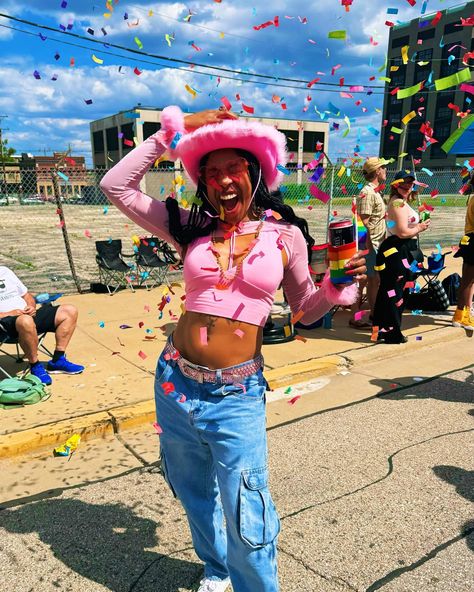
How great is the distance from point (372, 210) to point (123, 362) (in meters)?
3.85

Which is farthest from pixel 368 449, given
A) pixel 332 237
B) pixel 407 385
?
pixel 332 237

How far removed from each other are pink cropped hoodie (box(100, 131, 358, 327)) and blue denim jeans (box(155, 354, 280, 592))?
0.29 metres

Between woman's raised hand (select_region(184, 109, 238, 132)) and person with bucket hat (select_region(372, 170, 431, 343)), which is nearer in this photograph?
woman's raised hand (select_region(184, 109, 238, 132))

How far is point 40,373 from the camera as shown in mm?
4879

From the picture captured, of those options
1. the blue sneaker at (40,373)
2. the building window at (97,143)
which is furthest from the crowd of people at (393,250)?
the building window at (97,143)

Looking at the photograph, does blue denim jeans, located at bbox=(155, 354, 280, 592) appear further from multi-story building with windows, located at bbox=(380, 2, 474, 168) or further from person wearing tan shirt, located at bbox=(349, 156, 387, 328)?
multi-story building with windows, located at bbox=(380, 2, 474, 168)

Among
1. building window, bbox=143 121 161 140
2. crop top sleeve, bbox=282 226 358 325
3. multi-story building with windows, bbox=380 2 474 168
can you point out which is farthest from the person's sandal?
multi-story building with windows, bbox=380 2 474 168

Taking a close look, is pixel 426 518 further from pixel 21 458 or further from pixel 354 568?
pixel 21 458

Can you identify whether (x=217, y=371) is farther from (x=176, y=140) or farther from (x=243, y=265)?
(x=176, y=140)

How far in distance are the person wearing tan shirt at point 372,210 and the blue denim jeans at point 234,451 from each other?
5006 millimetres

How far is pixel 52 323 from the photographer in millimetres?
5293

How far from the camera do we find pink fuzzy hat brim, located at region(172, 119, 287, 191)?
1933mm

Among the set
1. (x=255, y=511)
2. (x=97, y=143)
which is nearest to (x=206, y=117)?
(x=255, y=511)

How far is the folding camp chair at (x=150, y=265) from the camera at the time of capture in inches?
385
